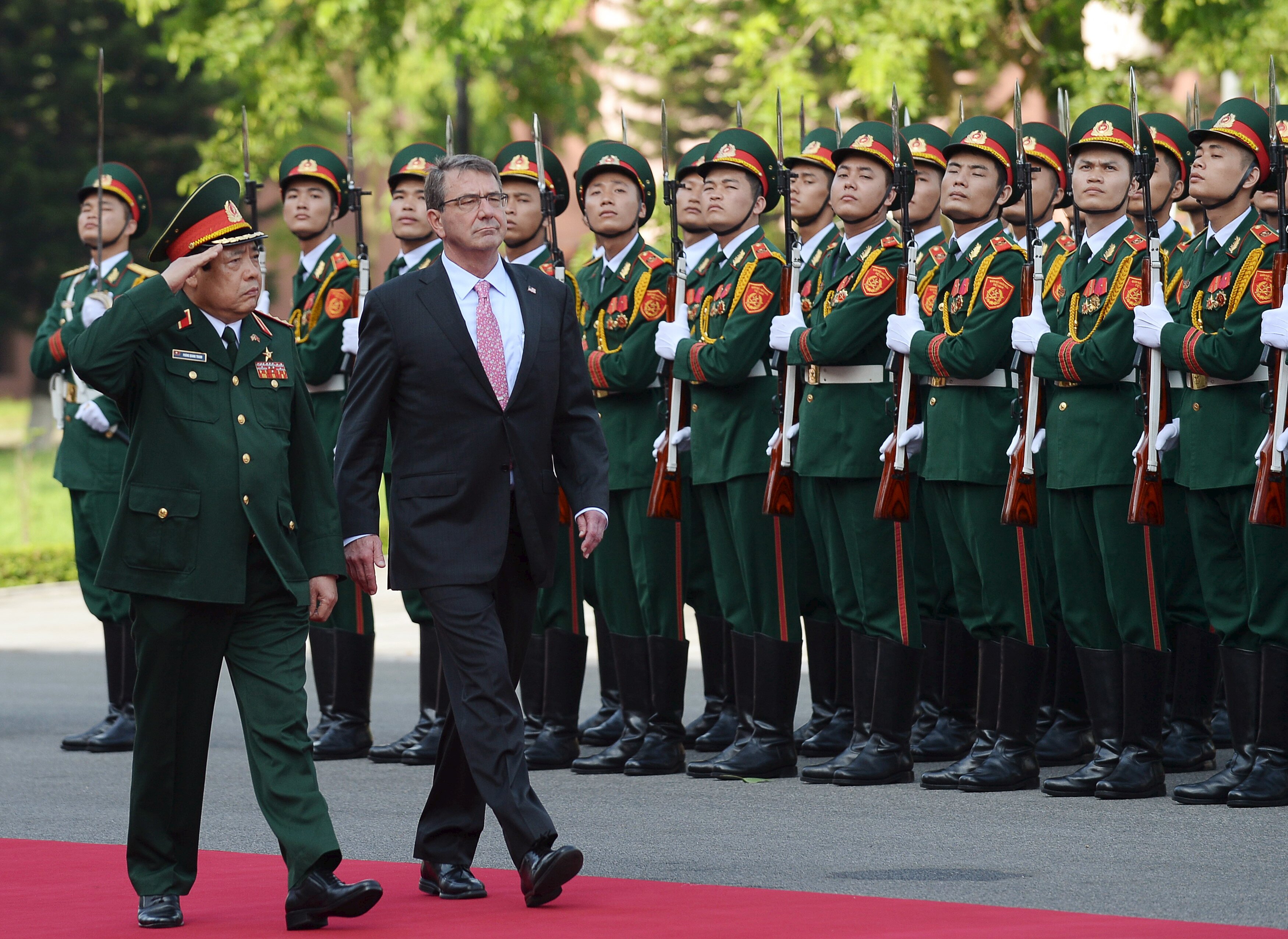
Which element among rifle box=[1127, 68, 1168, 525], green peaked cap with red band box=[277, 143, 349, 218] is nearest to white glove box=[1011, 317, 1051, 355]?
rifle box=[1127, 68, 1168, 525]

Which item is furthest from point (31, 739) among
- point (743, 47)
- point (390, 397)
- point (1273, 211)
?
point (743, 47)

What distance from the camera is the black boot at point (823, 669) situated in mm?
8945

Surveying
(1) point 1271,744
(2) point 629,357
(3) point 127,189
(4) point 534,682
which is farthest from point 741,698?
(3) point 127,189

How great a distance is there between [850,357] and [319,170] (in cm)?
276

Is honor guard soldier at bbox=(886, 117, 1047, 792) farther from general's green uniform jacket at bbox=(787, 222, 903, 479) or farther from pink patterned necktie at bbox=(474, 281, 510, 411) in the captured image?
pink patterned necktie at bbox=(474, 281, 510, 411)

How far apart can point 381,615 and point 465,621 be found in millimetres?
10003

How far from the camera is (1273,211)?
311 inches

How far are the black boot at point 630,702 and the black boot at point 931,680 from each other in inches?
43.0

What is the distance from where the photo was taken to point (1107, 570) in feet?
24.9

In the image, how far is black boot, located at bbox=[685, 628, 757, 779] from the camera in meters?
8.29

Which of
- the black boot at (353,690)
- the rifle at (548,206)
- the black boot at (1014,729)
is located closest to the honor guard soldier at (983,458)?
the black boot at (1014,729)

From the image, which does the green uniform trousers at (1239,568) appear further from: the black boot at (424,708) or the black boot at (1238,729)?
the black boot at (424,708)

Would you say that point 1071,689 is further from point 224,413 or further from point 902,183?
point 224,413

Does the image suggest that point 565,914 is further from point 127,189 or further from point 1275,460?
point 127,189
